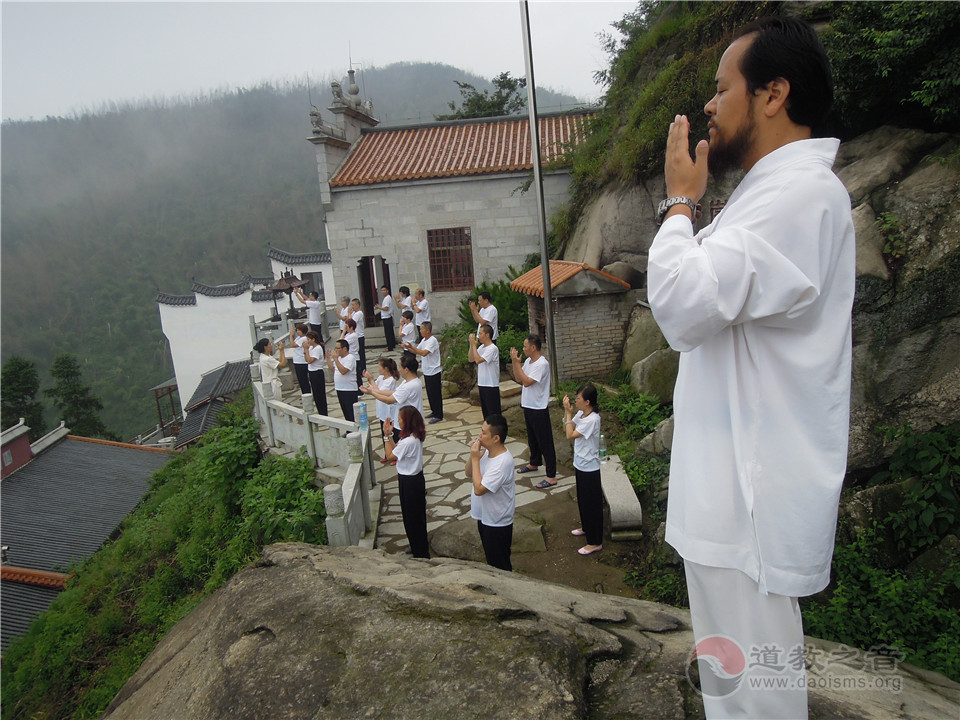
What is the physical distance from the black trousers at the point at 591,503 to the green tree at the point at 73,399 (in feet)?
92.1

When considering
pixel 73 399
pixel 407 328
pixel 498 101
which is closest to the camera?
pixel 407 328

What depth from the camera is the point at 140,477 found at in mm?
19875

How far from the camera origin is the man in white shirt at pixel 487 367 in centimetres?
851

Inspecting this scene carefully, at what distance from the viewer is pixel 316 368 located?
10.7 m

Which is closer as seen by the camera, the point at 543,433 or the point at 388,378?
the point at 543,433

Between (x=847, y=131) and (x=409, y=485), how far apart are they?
20.5 ft

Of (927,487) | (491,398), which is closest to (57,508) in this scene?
(491,398)

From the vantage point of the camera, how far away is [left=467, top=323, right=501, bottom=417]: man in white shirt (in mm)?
8511

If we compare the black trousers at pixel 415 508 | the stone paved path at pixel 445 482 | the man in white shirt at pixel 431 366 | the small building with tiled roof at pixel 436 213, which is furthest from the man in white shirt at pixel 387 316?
the black trousers at pixel 415 508

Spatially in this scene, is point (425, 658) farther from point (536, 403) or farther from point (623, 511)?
A: point (536, 403)

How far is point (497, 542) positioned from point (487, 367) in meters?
3.65

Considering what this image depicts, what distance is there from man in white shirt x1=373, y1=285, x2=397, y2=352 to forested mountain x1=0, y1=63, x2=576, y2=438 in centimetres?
2031

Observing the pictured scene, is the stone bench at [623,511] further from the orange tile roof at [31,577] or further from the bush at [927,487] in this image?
the orange tile roof at [31,577]

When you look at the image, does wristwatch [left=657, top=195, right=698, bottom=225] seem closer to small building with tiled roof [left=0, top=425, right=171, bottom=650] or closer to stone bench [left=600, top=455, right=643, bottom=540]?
stone bench [left=600, top=455, right=643, bottom=540]
